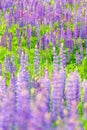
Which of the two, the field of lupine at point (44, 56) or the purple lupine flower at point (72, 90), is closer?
the field of lupine at point (44, 56)

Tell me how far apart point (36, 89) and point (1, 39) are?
9.17ft

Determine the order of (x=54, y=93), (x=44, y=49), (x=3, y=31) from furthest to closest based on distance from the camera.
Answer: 1. (x=3, y=31)
2. (x=44, y=49)
3. (x=54, y=93)

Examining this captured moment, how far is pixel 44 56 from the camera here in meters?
7.27

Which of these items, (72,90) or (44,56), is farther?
(44,56)

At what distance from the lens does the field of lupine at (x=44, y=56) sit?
4.62 metres

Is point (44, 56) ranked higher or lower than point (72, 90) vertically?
higher

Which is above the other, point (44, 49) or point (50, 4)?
point (50, 4)

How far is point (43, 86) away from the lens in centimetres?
491

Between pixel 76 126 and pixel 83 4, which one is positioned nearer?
pixel 76 126

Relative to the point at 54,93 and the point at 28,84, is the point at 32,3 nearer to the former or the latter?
the point at 28,84

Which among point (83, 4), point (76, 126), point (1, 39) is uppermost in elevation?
point (83, 4)

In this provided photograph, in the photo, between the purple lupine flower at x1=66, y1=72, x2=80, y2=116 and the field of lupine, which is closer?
the field of lupine

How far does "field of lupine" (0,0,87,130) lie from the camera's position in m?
4.62

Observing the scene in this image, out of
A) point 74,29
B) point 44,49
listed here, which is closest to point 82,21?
point 74,29
